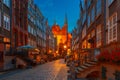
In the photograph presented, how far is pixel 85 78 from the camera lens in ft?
56.9

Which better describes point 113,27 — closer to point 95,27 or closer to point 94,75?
point 94,75

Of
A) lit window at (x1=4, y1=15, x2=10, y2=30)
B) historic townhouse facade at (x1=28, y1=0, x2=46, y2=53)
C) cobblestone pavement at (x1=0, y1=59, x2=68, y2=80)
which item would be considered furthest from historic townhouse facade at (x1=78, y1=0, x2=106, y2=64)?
historic townhouse facade at (x1=28, y1=0, x2=46, y2=53)

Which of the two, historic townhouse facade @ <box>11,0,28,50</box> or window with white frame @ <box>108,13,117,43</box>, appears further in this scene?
historic townhouse facade @ <box>11,0,28,50</box>

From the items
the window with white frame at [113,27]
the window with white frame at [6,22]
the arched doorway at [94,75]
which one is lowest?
the arched doorway at [94,75]

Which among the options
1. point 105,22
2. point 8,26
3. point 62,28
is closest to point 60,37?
point 62,28

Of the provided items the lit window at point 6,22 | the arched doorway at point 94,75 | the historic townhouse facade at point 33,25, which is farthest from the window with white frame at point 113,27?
the historic townhouse facade at point 33,25

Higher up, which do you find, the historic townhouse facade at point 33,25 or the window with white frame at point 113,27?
the historic townhouse facade at point 33,25

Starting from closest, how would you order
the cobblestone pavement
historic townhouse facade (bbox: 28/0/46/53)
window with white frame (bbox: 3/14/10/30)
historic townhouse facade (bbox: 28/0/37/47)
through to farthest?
the cobblestone pavement
window with white frame (bbox: 3/14/10/30)
historic townhouse facade (bbox: 28/0/37/47)
historic townhouse facade (bbox: 28/0/46/53)

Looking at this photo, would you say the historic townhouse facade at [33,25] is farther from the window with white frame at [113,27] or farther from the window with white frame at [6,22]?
the window with white frame at [113,27]

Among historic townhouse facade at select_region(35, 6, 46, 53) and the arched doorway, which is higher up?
historic townhouse facade at select_region(35, 6, 46, 53)

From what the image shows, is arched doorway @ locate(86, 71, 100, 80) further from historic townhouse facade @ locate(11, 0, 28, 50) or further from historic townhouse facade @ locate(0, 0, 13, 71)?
historic townhouse facade @ locate(11, 0, 28, 50)

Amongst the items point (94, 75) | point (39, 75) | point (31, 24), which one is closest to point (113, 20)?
point (94, 75)

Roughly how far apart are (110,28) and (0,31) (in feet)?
54.6

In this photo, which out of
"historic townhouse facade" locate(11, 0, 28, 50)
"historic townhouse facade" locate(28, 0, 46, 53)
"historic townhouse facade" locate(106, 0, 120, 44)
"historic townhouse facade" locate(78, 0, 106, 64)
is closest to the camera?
"historic townhouse facade" locate(106, 0, 120, 44)
